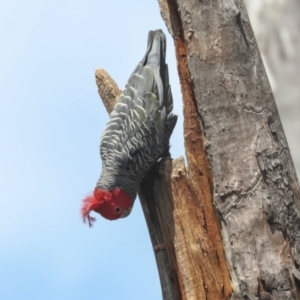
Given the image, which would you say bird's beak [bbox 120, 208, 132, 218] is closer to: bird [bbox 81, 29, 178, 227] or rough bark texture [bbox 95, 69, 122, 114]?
bird [bbox 81, 29, 178, 227]

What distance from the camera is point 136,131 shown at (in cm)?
448

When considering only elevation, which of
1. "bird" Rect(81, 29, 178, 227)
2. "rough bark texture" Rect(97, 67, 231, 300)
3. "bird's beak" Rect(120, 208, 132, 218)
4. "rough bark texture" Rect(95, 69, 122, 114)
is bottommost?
"rough bark texture" Rect(97, 67, 231, 300)

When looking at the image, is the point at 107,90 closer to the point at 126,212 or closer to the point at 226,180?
the point at 126,212

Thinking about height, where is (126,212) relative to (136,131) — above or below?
below

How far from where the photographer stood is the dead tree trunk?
130 inches

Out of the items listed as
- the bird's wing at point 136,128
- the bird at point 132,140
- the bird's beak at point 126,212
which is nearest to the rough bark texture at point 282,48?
the bird at point 132,140

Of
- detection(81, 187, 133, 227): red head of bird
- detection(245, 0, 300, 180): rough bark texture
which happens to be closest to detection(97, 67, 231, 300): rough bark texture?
detection(81, 187, 133, 227): red head of bird

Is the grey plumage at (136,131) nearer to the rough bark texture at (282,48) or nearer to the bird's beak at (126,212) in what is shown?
the bird's beak at (126,212)

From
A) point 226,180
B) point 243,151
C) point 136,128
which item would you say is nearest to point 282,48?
point 136,128

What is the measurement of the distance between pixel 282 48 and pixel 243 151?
168cm

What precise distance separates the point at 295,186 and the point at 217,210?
482 mm

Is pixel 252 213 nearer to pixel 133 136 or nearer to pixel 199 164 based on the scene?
pixel 199 164

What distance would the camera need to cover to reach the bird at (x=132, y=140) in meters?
4.46

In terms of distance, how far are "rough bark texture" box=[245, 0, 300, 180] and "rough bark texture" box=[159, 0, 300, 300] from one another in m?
1.15
